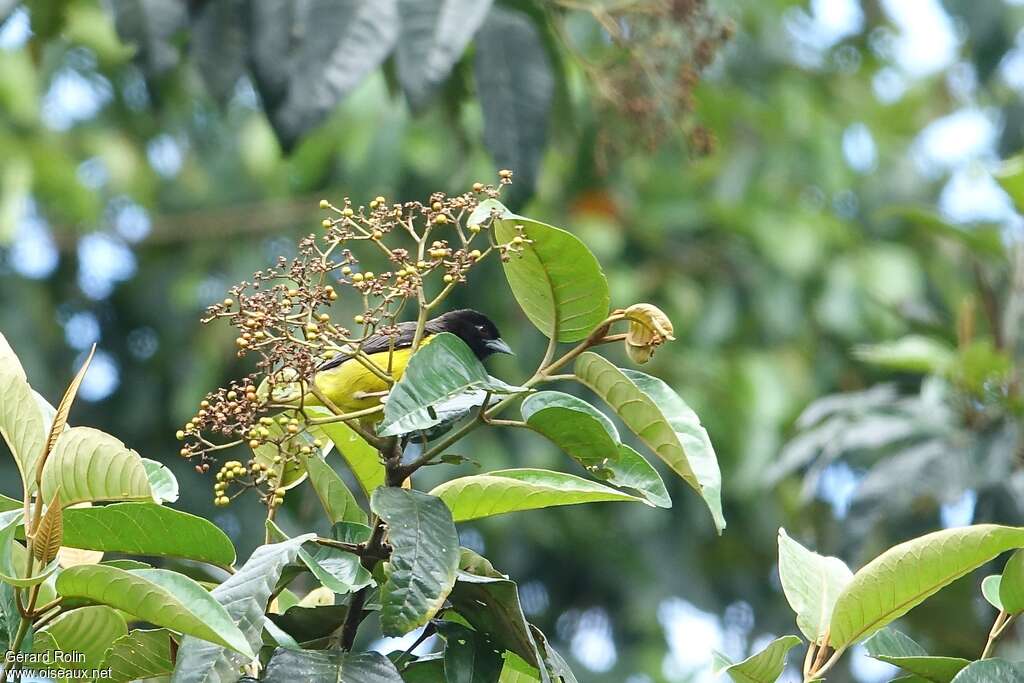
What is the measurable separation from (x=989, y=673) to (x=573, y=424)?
71cm

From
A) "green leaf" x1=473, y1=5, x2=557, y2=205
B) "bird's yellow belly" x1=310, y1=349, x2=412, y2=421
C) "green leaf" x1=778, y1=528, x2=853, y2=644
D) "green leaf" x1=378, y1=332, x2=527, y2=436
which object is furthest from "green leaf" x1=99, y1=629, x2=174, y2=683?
"green leaf" x1=473, y1=5, x2=557, y2=205

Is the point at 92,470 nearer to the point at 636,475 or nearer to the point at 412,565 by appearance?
the point at 412,565

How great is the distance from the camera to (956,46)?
9695 millimetres

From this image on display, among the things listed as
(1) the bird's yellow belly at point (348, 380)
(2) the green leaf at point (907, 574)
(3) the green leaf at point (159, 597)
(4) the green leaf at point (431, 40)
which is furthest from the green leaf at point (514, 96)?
(3) the green leaf at point (159, 597)

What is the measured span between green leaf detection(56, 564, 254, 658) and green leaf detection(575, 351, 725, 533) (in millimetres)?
592

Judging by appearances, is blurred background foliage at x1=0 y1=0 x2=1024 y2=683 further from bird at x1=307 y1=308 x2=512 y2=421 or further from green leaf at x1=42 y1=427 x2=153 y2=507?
green leaf at x1=42 y1=427 x2=153 y2=507

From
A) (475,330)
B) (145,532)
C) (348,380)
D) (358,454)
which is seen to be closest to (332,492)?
(358,454)

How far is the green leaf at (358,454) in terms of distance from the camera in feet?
6.82

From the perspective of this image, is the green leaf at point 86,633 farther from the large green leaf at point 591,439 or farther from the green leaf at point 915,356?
the green leaf at point 915,356

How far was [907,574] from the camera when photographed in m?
1.99

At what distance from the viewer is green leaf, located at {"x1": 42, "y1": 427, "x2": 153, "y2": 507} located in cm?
178

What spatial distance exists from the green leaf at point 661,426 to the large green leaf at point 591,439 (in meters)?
0.03

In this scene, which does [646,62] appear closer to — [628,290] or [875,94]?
[628,290]

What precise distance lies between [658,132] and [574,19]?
9.30 feet
